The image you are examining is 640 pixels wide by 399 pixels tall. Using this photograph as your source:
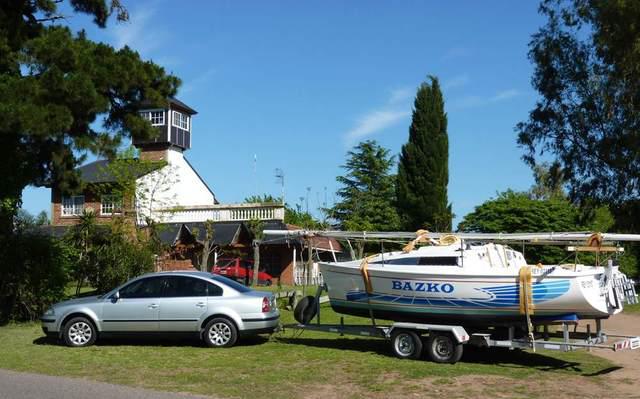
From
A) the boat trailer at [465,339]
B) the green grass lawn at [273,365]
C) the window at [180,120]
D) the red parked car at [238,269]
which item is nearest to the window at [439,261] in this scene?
the boat trailer at [465,339]

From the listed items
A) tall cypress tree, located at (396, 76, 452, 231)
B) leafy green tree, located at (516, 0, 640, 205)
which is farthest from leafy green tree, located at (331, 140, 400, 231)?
leafy green tree, located at (516, 0, 640, 205)

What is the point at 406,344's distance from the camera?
13.0m

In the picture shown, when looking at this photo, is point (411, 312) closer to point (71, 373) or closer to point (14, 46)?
point (71, 373)

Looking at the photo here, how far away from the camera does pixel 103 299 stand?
14469 millimetres

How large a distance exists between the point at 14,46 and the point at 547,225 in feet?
95.5

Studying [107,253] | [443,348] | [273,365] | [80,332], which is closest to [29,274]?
[107,253]

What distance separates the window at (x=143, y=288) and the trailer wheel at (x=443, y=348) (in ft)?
18.1

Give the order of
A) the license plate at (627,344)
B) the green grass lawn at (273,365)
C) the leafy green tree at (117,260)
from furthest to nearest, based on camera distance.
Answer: the leafy green tree at (117,260) < the license plate at (627,344) < the green grass lawn at (273,365)

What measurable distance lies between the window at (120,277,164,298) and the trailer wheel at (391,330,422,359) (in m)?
4.84

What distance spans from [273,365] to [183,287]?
305 centimetres

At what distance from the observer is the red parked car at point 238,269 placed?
37.2 m

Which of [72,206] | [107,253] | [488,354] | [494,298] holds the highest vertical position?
[72,206]

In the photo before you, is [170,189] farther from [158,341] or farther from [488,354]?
[488,354]

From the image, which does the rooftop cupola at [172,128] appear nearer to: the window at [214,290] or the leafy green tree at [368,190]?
the leafy green tree at [368,190]
